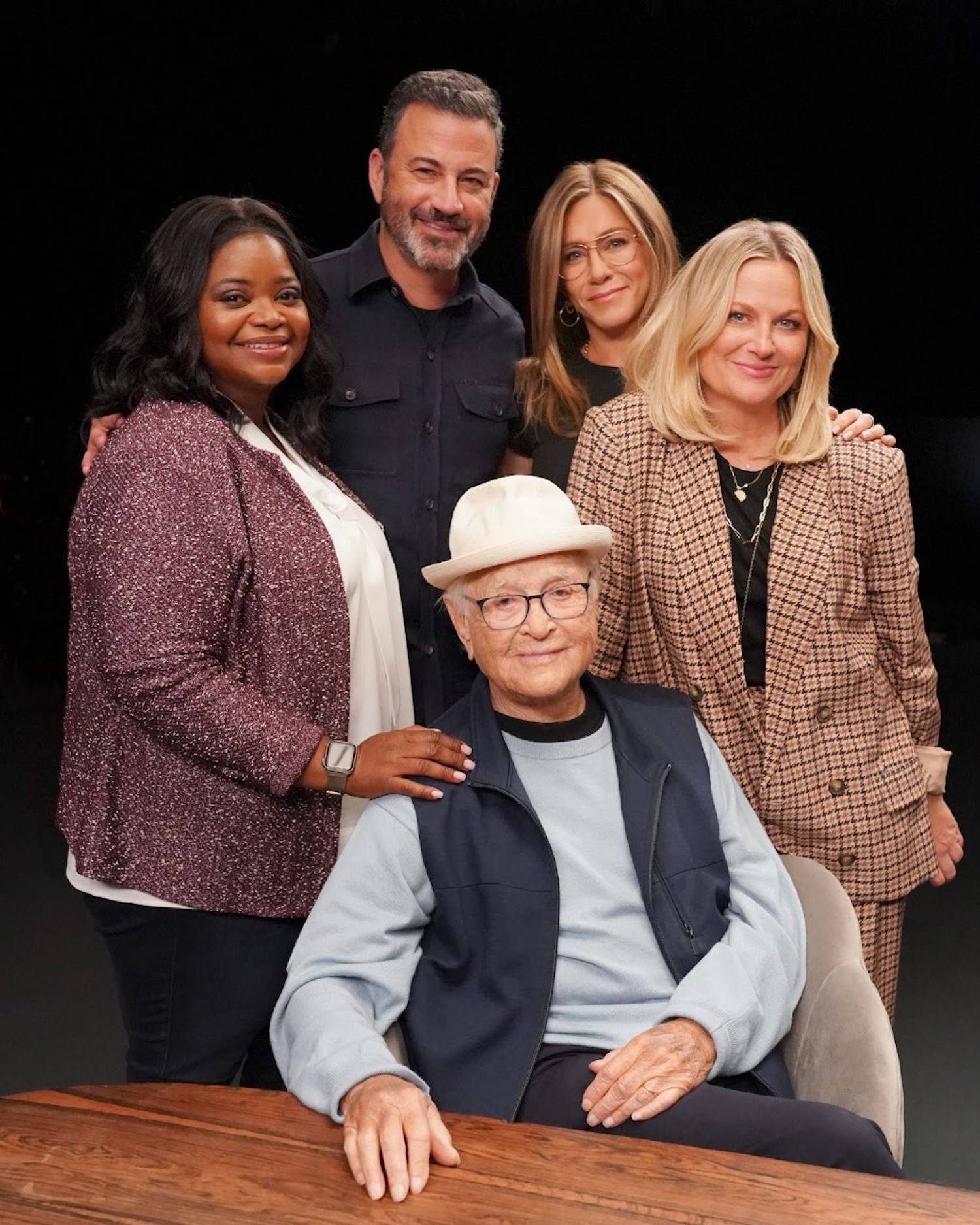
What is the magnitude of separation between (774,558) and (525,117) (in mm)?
4090

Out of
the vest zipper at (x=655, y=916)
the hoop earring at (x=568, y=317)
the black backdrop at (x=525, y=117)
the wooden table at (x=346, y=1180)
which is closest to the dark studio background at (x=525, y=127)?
the black backdrop at (x=525, y=117)

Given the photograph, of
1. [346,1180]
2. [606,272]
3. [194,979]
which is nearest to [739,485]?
[606,272]

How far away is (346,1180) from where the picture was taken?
1.55 m

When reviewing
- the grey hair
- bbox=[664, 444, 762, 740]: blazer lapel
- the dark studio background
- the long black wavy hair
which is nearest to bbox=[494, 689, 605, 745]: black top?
bbox=[664, 444, 762, 740]: blazer lapel

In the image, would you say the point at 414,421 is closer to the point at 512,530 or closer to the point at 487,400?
the point at 487,400

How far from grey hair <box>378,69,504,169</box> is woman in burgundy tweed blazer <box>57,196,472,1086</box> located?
1.90 ft

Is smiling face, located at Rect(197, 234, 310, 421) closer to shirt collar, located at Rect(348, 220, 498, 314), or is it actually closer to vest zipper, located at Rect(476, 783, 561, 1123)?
shirt collar, located at Rect(348, 220, 498, 314)

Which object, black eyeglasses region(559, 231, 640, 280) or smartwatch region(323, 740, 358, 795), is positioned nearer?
smartwatch region(323, 740, 358, 795)

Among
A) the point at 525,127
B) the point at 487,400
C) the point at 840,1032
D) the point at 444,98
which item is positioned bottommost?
the point at 840,1032

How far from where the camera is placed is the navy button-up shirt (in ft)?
9.29

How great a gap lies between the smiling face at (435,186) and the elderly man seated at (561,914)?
34.6 inches

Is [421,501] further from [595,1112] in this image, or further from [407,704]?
[595,1112]

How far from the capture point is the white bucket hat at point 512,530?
2033mm

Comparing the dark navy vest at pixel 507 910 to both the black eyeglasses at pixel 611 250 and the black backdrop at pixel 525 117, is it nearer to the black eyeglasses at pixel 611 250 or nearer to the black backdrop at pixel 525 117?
the black eyeglasses at pixel 611 250
